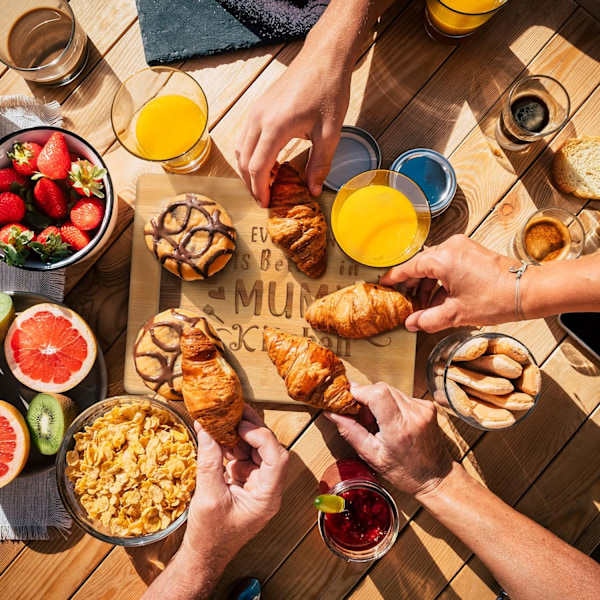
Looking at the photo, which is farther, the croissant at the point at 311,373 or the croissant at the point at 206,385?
the croissant at the point at 311,373

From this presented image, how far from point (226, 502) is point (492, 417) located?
0.91 m

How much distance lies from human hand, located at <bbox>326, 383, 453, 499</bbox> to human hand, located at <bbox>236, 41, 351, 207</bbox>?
33.6 inches

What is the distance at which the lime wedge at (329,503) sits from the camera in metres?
1.47

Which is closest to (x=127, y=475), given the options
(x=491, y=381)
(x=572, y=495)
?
(x=491, y=381)

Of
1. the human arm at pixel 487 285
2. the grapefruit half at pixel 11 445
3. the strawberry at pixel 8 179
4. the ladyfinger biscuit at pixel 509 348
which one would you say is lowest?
the grapefruit half at pixel 11 445

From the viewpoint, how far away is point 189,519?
159 centimetres

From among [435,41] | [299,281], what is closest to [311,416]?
[299,281]

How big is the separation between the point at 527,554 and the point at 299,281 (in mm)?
1227

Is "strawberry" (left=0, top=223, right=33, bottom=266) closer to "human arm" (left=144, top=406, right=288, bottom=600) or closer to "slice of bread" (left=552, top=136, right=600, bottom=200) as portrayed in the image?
"human arm" (left=144, top=406, right=288, bottom=600)

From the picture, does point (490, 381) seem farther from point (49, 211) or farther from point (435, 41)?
point (49, 211)

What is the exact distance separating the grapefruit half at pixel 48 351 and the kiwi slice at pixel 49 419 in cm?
5

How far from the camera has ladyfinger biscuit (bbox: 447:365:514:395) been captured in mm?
1539

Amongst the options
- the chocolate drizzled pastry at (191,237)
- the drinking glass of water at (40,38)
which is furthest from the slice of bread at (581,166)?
the drinking glass of water at (40,38)

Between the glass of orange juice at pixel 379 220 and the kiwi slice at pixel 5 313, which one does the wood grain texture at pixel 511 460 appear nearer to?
the glass of orange juice at pixel 379 220
